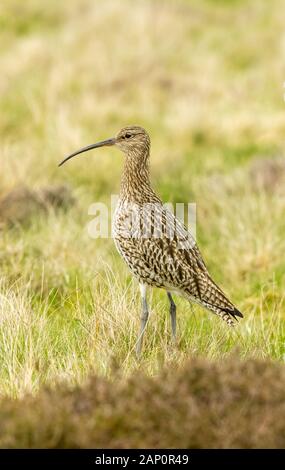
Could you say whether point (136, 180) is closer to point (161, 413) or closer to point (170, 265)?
point (170, 265)

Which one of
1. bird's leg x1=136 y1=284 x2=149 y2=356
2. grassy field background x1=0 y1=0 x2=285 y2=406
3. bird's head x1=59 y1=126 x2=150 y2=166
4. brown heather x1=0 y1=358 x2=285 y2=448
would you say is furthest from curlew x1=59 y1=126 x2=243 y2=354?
brown heather x1=0 y1=358 x2=285 y2=448

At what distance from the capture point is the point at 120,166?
38.3 feet

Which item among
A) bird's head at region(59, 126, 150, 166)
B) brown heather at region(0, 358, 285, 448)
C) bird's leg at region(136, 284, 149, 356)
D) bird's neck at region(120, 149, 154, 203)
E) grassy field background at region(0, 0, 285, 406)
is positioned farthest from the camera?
bird's head at region(59, 126, 150, 166)

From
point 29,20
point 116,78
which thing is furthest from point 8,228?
point 29,20

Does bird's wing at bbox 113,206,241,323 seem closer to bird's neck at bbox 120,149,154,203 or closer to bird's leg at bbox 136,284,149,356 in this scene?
bird's leg at bbox 136,284,149,356

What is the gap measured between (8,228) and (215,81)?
9272 millimetres

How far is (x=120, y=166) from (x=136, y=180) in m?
5.59

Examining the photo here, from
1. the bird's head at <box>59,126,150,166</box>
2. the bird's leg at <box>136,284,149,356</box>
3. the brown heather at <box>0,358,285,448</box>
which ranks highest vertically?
the bird's head at <box>59,126,150,166</box>

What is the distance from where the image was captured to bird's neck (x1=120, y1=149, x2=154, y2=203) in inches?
238

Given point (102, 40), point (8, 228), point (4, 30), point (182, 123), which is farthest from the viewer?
point (4, 30)

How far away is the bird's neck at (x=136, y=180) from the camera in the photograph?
19.8ft

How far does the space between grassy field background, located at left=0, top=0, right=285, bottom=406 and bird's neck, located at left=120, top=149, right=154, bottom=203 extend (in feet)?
1.76

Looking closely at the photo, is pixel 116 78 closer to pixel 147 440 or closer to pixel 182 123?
pixel 182 123

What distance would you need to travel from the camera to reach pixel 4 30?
→ 20516mm
